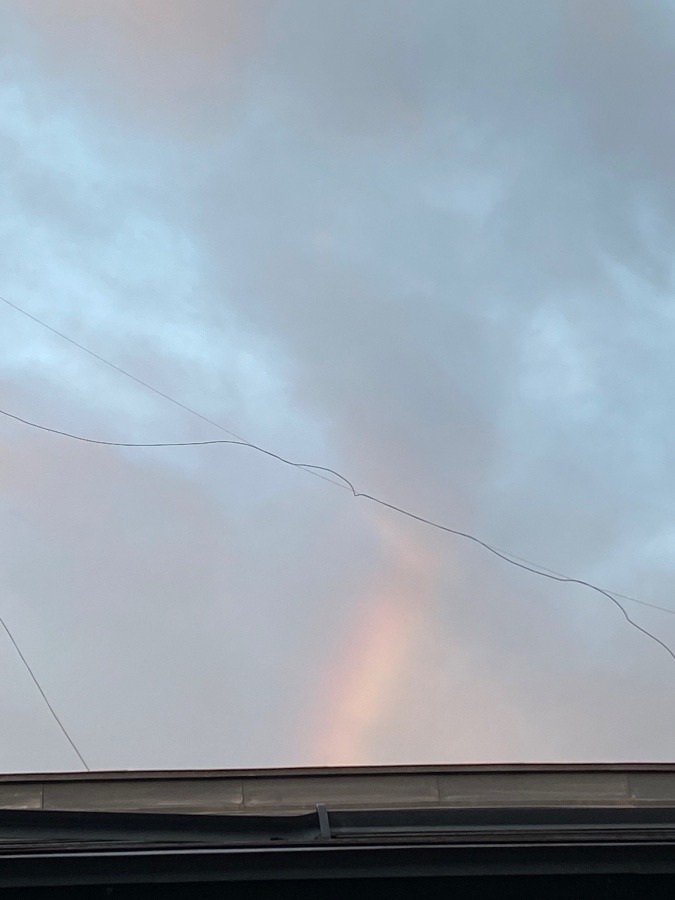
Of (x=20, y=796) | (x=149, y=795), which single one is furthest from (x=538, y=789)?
→ (x=20, y=796)

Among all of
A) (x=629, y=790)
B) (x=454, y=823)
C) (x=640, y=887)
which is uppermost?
(x=629, y=790)

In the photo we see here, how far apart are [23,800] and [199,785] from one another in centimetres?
176

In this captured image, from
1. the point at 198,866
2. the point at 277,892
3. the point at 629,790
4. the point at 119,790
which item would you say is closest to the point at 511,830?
the point at 277,892

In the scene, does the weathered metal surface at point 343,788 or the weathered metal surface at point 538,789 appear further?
the weathered metal surface at point 538,789

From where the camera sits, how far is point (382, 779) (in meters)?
10.8

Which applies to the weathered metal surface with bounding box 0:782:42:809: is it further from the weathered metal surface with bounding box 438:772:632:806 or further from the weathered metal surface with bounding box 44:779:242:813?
the weathered metal surface with bounding box 438:772:632:806

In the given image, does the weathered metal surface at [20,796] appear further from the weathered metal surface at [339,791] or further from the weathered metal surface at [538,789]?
the weathered metal surface at [538,789]

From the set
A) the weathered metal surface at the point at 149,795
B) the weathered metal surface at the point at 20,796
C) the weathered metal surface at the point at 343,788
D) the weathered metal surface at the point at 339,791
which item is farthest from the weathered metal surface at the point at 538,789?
the weathered metal surface at the point at 20,796

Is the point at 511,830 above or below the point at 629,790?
A: below

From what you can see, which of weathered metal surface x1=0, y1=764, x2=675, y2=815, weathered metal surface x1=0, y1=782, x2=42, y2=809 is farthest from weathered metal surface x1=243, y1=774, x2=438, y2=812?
weathered metal surface x1=0, y1=782, x2=42, y2=809

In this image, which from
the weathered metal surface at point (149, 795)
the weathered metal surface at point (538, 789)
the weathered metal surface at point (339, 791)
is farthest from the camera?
the weathered metal surface at point (538, 789)

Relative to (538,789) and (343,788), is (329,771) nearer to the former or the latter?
(343,788)

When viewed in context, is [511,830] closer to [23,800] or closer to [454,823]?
[454,823]

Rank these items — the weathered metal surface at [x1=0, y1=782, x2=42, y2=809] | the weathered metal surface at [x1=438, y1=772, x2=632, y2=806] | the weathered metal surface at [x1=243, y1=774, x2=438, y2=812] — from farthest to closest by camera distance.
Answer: the weathered metal surface at [x1=438, y1=772, x2=632, y2=806] < the weathered metal surface at [x1=243, y1=774, x2=438, y2=812] < the weathered metal surface at [x1=0, y1=782, x2=42, y2=809]
